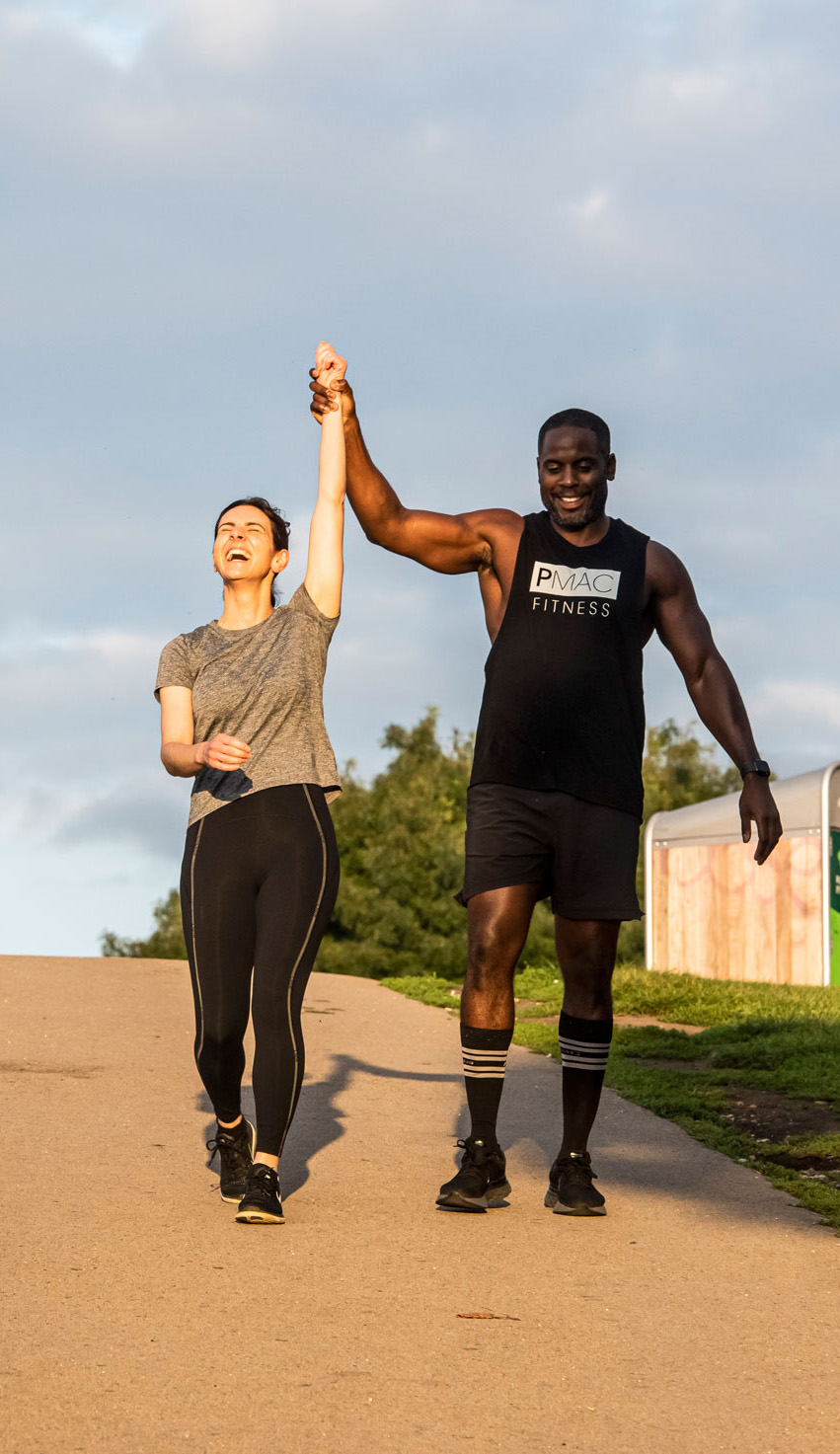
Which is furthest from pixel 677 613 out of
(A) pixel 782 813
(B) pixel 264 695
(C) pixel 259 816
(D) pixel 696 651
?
(A) pixel 782 813

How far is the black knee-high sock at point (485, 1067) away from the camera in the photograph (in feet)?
15.6

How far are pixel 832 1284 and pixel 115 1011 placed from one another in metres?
6.59

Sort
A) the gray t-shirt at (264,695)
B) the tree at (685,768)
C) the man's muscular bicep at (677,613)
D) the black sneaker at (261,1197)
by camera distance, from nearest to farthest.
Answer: the black sneaker at (261,1197) → the gray t-shirt at (264,695) → the man's muscular bicep at (677,613) → the tree at (685,768)

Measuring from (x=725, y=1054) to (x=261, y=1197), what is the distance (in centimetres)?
455

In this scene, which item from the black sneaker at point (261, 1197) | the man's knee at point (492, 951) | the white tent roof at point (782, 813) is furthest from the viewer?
the white tent roof at point (782, 813)

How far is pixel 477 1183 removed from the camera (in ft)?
15.0

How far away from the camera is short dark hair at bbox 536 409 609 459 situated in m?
5.00

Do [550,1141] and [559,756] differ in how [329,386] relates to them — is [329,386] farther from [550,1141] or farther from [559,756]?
[550,1141]

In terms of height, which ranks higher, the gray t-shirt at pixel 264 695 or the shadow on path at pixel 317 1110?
the gray t-shirt at pixel 264 695

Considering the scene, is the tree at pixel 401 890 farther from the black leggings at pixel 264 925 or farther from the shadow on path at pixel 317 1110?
the black leggings at pixel 264 925

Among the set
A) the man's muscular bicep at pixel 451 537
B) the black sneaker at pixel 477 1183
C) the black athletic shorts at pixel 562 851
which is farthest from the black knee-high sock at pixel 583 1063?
the man's muscular bicep at pixel 451 537

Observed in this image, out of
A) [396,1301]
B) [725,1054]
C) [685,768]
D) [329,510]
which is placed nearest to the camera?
[396,1301]

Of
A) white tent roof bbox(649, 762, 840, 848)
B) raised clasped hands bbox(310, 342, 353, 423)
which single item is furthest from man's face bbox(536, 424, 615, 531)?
white tent roof bbox(649, 762, 840, 848)

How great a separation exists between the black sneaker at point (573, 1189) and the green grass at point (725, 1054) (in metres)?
0.66
